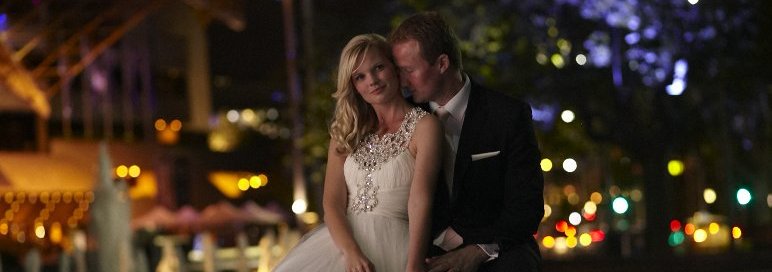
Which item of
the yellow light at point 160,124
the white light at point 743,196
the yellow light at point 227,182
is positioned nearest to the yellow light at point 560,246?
the white light at point 743,196

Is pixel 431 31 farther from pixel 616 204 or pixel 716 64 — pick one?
pixel 616 204

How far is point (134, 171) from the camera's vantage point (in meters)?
57.3

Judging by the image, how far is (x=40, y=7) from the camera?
48.5 m

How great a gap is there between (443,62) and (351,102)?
0.37 m

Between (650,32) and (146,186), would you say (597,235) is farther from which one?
(146,186)

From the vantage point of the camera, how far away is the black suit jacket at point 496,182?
5051 mm

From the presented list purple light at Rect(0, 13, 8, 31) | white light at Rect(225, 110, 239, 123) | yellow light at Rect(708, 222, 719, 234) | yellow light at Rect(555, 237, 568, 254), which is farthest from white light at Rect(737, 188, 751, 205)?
white light at Rect(225, 110, 239, 123)

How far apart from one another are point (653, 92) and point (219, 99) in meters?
55.2

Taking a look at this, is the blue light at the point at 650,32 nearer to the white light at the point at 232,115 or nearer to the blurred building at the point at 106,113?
the blurred building at the point at 106,113

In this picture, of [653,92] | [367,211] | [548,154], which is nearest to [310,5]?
[548,154]

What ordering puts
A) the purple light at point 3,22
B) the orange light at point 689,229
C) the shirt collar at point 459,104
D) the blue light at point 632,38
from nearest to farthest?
the shirt collar at point 459,104 → the blue light at point 632,38 → the orange light at point 689,229 → the purple light at point 3,22

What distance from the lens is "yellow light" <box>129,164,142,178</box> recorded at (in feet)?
187

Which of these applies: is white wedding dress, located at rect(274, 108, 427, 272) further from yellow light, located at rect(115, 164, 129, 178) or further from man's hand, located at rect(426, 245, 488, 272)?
yellow light, located at rect(115, 164, 129, 178)

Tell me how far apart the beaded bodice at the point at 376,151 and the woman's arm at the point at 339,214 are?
3.6 inches
